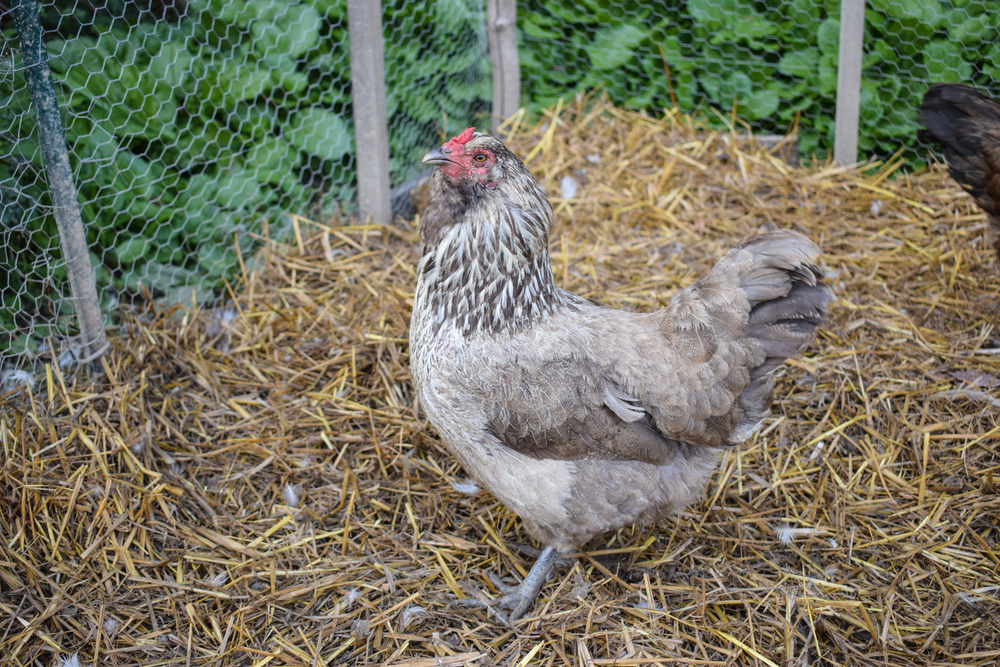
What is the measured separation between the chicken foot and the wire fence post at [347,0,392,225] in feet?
7.67

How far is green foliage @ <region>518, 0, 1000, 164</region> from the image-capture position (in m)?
4.31

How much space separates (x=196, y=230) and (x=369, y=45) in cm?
135

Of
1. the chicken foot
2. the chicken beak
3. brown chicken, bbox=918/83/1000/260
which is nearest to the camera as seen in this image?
the chicken beak

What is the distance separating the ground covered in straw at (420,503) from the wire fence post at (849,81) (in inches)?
34.5

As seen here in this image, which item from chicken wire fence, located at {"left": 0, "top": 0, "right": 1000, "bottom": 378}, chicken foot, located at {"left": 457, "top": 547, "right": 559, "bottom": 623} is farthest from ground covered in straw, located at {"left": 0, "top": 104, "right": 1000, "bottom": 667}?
chicken wire fence, located at {"left": 0, "top": 0, "right": 1000, "bottom": 378}

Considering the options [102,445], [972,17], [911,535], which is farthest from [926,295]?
[102,445]

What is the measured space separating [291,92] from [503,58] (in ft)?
5.96

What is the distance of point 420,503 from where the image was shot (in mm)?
2939

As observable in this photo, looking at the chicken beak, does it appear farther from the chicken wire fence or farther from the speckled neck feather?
the chicken wire fence

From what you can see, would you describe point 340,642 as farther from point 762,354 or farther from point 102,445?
point 762,354

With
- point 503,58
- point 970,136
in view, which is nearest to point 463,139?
point 970,136

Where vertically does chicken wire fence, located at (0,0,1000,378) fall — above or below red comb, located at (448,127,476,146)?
below

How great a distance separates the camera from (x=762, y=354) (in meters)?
2.36

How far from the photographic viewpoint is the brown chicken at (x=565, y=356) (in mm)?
2338
